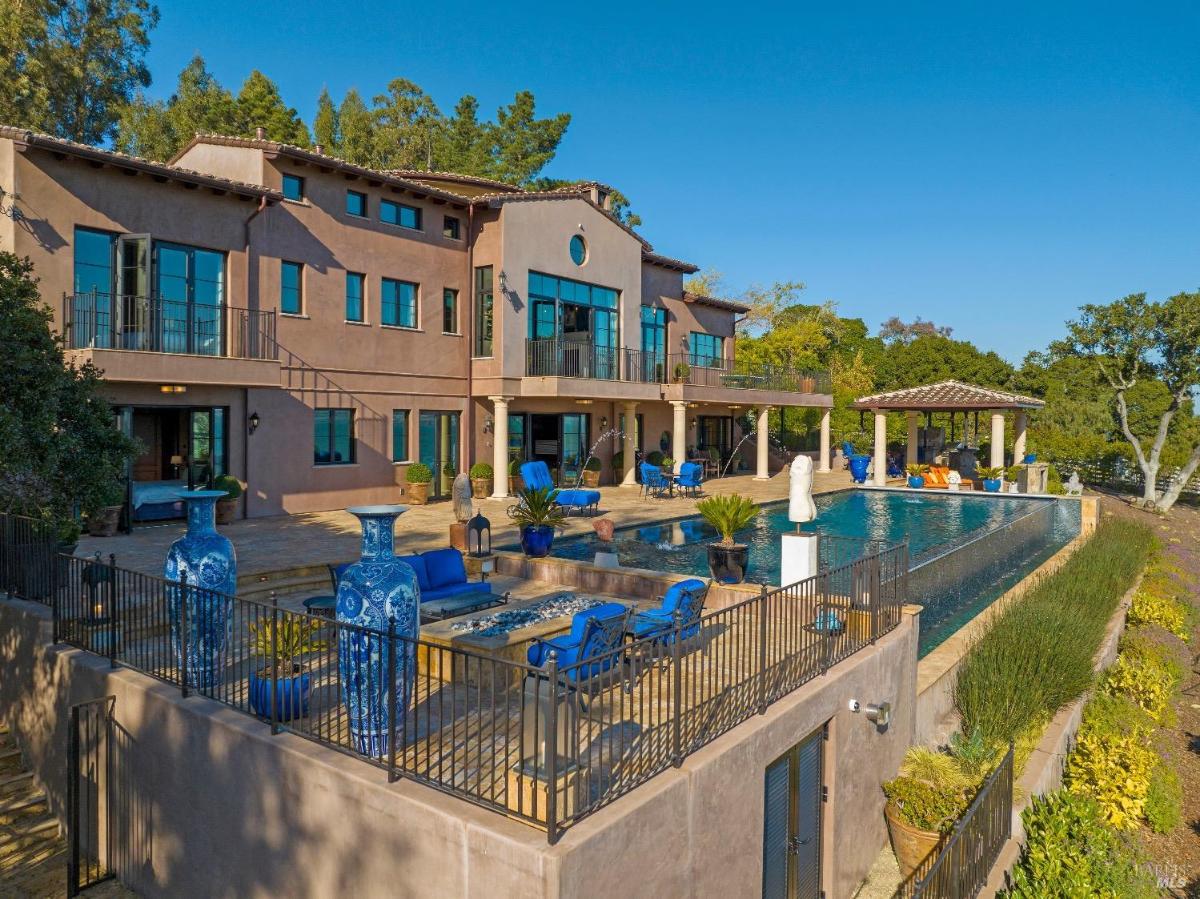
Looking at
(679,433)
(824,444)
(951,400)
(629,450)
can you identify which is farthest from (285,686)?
(824,444)

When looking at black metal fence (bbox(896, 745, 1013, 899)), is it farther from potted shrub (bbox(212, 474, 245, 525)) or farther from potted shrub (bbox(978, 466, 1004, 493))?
potted shrub (bbox(978, 466, 1004, 493))

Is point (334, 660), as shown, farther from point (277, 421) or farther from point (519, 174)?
point (519, 174)

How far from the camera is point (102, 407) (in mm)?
9617

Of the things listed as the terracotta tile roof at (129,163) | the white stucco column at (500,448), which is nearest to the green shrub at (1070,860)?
the white stucco column at (500,448)

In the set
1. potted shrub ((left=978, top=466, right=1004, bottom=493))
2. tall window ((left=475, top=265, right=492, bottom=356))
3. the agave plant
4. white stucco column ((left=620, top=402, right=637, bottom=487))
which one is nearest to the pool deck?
white stucco column ((left=620, top=402, right=637, bottom=487))

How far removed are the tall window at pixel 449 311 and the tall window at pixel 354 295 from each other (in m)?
2.64

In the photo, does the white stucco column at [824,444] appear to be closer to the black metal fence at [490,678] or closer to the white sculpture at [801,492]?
the white sculpture at [801,492]

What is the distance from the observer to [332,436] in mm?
18969

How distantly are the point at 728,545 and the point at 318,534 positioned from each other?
333 inches

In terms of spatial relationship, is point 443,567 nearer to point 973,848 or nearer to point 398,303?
point 973,848

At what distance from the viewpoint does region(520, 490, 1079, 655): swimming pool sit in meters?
11.0

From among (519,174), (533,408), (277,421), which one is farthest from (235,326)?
(519,174)

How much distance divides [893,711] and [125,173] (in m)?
16.3

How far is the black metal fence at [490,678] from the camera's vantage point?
15.4 feet
